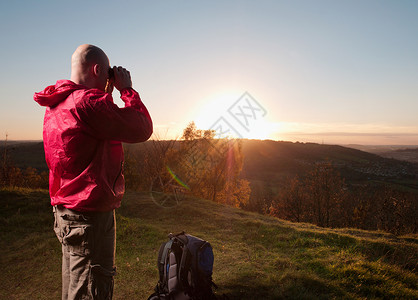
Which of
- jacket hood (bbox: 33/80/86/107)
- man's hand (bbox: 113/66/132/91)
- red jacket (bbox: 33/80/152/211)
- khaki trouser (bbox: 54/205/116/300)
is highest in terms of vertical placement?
man's hand (bbox: 113/66/132/91)

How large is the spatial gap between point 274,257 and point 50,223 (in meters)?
6.95

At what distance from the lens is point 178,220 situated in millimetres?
9109

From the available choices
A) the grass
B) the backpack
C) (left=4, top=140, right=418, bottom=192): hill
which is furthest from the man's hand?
(left=4, top=140, right=418, bottom=192): hill

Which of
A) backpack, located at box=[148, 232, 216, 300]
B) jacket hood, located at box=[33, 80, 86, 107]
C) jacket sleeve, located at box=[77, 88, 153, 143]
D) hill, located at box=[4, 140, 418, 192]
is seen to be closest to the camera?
jacket sleeve, located at box=[77, 88, 153, 143]

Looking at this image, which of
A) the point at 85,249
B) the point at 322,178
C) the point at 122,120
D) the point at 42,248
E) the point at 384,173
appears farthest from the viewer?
the point at 384,173

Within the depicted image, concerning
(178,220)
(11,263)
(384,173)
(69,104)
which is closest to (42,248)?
(11,263)

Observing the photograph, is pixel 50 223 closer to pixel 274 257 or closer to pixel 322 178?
pixel 274 257

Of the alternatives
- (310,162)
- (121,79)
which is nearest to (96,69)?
(121,79)

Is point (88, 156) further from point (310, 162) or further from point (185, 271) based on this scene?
point (310, 162)

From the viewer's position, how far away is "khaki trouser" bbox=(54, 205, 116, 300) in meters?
1.95

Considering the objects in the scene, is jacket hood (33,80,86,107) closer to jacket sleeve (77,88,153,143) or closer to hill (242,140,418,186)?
jacket sleeve (77,88,153,143)

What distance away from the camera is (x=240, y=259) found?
18.3 ft

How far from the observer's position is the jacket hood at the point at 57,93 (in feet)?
6.21

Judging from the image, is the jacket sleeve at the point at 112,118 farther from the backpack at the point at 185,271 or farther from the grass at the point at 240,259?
the grass at the point at 240,259
